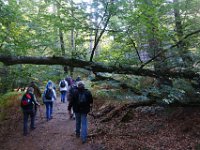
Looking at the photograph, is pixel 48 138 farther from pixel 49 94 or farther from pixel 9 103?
pixel 9 103

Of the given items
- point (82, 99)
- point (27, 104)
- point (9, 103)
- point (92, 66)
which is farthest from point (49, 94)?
point (92, 66)

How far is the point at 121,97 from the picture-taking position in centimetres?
802

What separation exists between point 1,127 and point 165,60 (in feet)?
28.0

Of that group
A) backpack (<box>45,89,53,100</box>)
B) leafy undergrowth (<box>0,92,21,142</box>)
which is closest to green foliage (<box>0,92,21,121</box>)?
leafy undergrowth (<box>0,92,21,142</box>)

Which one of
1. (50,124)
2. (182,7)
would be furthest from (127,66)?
(50,124)

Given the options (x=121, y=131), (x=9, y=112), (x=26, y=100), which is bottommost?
(x=9, y=112)

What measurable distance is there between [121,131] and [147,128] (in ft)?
3.15

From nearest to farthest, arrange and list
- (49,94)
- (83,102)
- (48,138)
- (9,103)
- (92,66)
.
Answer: (92,66) → (83,102) → (48,138) → (49,94) → (9,103)

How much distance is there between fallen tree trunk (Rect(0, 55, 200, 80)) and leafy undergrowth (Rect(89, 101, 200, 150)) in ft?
6.36

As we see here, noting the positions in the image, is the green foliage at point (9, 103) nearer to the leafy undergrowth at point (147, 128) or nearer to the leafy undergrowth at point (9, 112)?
the leafy undergrowth at point (9, 112)

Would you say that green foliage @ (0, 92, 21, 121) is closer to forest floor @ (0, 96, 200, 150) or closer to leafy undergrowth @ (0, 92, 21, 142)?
leafy undergrowth @ (0, 92, 21, 142)

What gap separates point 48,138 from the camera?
9.62m

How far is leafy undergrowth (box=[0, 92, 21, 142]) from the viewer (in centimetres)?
1207

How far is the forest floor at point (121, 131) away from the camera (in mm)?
7965
